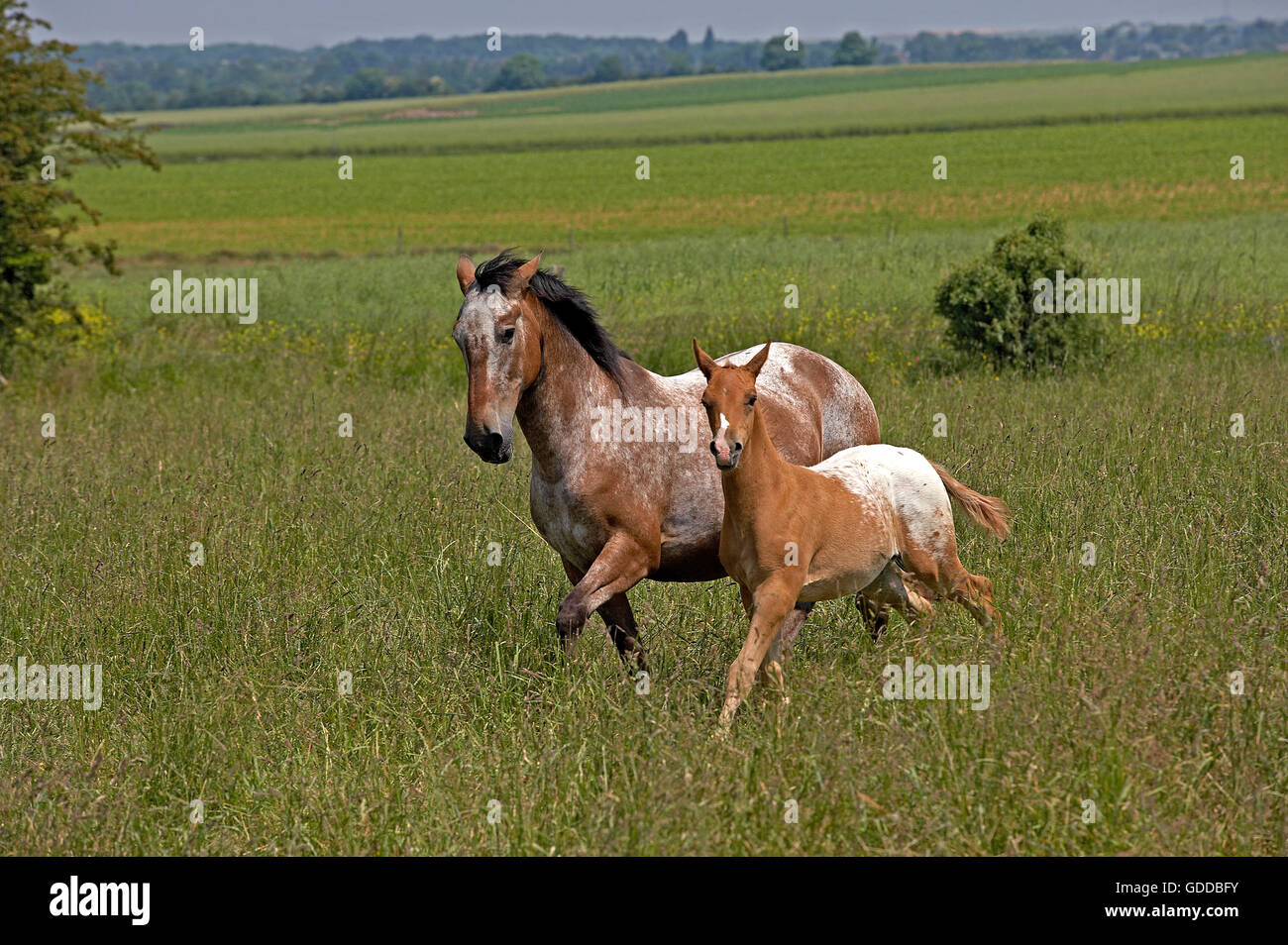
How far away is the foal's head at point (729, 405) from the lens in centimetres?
426

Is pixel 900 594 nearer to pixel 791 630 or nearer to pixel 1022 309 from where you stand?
pixel 791 630

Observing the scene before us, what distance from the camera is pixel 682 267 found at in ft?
85.8

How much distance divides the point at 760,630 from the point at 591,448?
50.6 inches

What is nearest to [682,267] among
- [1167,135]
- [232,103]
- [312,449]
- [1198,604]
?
[312,449]

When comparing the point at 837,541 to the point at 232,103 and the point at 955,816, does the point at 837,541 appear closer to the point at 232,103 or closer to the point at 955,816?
the point at 955,816

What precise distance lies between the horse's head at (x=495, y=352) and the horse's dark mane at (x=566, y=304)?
15 millimetres

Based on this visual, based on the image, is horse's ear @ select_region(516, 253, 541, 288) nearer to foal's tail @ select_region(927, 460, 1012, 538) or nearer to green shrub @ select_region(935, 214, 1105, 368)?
foal's tail @ select_region(927, 460, 1012, 538)

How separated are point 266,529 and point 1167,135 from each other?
2613 inches

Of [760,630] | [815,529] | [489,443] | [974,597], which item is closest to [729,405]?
[815,529]

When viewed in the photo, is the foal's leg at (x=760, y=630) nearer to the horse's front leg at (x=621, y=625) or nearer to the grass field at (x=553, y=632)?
the grass field at (x=553, y=632)

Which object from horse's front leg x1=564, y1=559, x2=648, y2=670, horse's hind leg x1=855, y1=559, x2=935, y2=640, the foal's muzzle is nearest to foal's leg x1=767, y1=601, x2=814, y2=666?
horse's hind leg x1=855, y1=559, x2=935, y2=640

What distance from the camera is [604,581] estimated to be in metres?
5.16

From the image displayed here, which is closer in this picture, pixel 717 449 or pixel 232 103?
pixel 717 449
